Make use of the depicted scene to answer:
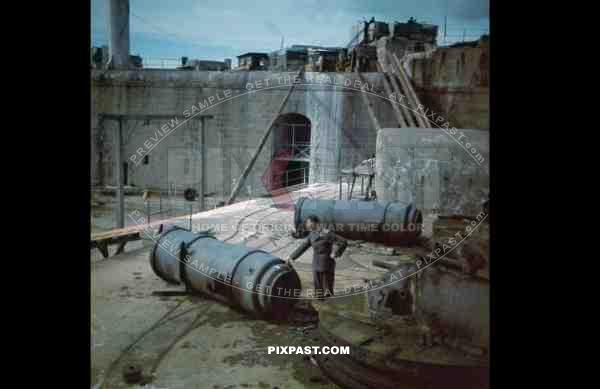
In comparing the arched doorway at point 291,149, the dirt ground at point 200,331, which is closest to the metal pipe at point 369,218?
the dirt ground at point 200,331

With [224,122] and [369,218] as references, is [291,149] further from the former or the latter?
[369,218]

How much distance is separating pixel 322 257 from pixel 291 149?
350 centimetres

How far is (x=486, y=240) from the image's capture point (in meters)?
4.98

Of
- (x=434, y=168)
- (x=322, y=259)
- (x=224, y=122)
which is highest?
(x=224, y=122)

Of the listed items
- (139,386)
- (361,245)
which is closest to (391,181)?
Result: (361,245)

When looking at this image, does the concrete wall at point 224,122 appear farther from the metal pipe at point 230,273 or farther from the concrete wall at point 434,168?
the metal pipe at point 230,273

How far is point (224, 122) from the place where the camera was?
920cm

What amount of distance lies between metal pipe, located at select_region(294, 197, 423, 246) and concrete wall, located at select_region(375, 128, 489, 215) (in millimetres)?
244

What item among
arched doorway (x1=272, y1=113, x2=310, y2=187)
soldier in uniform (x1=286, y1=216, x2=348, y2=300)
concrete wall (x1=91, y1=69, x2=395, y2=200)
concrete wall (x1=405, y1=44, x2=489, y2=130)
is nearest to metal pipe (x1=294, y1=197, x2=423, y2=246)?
soldier in uniform (x1=286, y1=216, x2=348, y2=300)

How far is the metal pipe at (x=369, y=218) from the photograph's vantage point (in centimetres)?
605

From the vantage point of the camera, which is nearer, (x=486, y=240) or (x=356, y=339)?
(x=356, y=339)

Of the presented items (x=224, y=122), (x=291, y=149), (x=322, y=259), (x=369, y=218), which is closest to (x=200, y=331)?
(x=322, y=259)

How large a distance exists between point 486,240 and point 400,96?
3.57 meters
